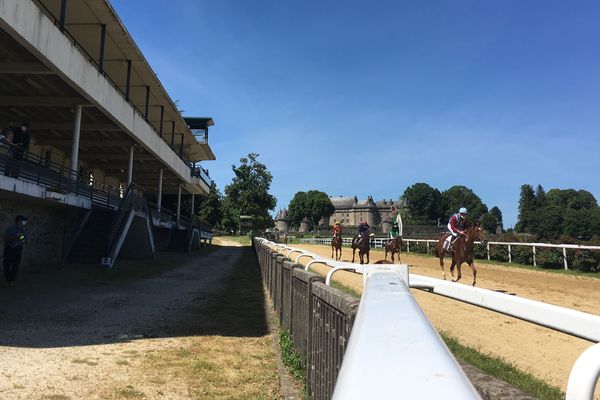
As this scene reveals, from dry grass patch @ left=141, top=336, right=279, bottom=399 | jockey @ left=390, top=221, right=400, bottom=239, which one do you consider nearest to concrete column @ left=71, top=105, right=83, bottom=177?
dry grass patch @ left=141, top=336, right=279, bottom=399

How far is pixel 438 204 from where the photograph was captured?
147 m

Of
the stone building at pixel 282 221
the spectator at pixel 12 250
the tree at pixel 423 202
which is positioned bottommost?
the spectator at pixel 12 250

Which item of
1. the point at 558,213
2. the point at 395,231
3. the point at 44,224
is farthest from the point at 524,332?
the point at 558,213

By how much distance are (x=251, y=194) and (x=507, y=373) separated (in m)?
90.4

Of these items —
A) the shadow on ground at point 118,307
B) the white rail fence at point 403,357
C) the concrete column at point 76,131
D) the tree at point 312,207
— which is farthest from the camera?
the tree at point 312,207

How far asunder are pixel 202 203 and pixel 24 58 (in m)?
70.6

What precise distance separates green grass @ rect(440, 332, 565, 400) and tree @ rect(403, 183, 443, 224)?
464 ft

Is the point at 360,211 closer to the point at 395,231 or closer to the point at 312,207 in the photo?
the point at 312,207

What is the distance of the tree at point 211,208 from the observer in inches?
3413

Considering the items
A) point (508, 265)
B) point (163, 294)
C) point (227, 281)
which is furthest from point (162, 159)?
point (508, 265)

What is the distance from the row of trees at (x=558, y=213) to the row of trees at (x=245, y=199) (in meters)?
56.8

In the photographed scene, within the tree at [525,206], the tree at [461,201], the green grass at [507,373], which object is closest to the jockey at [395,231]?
the green grass at [507,373]

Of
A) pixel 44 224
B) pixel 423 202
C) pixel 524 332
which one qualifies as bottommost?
pixel 524 332

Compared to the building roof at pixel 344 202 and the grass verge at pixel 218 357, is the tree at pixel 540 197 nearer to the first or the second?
the building roof at pixel 344 202
